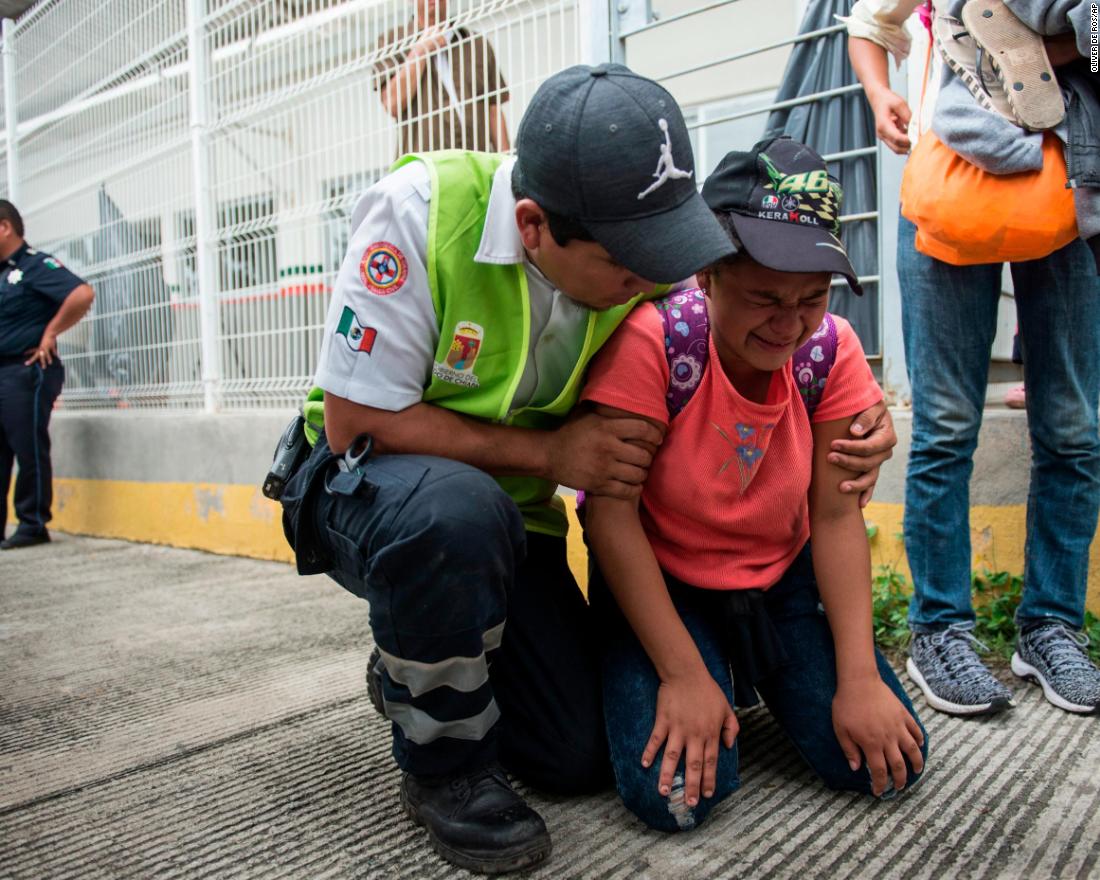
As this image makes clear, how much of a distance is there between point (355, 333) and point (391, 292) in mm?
81

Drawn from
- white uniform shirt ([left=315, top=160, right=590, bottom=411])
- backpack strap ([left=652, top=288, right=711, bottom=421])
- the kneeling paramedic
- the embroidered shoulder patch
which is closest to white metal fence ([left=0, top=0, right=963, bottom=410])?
backpack strap ([left=652, top=288, right=711, bottom=421])

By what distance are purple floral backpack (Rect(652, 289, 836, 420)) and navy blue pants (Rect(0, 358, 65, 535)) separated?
12.6ft

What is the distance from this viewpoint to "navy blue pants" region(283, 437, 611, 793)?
1.31m

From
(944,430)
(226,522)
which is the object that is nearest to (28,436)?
(226,522)

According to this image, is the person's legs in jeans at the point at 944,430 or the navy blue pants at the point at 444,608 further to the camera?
the person's legs in jeans at the point at 944,430

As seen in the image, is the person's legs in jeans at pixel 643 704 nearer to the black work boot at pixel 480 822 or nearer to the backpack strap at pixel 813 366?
the black work boot at pixel 480 822

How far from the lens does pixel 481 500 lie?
1.35 metres

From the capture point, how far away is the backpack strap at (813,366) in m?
1.59

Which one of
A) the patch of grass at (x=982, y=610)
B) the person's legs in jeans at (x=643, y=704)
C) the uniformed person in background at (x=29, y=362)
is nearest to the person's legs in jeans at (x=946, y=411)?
the patch of grass at (x=982, y=610)

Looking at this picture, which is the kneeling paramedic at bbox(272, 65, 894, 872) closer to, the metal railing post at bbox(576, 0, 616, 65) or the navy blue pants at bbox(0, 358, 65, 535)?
the metal railing post at bbox(576, 0, 616, 65)

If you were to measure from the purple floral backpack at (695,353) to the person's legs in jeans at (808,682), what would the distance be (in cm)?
33

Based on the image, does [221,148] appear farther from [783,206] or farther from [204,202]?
[783,206]

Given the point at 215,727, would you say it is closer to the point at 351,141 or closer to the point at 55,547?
the point at 351,141

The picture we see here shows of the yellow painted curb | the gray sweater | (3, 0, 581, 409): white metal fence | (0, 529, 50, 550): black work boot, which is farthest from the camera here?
(0, 529, 50, 550): black work boot
